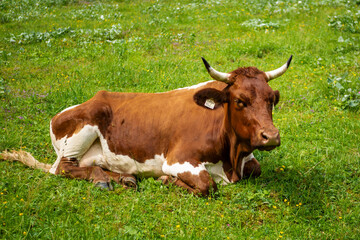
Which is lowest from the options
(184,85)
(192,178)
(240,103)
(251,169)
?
(184,85)

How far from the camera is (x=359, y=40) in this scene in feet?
35.7

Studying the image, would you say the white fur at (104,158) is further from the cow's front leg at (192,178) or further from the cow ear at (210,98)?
the cow ear at (210,98)

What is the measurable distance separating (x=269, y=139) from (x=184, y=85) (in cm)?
464

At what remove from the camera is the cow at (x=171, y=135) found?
5051 millimetres

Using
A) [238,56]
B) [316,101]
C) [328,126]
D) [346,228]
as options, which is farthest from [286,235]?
[238,56]

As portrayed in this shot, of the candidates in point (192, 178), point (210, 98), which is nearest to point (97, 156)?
point (192, 178)

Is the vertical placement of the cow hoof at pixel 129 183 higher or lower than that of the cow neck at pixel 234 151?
lower

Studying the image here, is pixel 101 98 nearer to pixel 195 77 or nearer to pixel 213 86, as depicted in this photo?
pixel 213 86

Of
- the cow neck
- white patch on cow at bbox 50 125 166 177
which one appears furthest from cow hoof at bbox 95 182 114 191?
the cow neck

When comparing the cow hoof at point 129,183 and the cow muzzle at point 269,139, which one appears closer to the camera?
the cow muzzle at point 269,139

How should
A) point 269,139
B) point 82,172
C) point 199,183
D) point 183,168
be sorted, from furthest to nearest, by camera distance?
point 82,172, point 183,168, point 199,183, point 269,139

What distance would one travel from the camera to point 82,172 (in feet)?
18.6

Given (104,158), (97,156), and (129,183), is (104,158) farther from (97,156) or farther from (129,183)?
(129,183)

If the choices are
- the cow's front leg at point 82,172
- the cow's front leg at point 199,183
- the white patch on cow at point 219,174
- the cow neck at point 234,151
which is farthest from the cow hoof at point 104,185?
the cow neck at point 234,151
